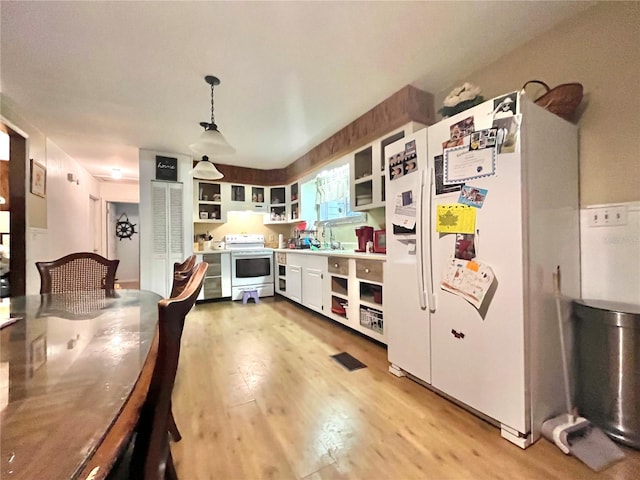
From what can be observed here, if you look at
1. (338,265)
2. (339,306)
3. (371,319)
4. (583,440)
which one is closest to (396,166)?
(338,265)

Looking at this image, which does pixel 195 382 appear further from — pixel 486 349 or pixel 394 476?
pixel 486 349

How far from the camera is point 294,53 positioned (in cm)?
199

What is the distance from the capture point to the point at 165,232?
166 inches

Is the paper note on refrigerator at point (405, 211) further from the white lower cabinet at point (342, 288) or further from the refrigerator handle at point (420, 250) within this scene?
the white lower cabinet at point (342, 288)

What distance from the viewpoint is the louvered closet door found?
414cm

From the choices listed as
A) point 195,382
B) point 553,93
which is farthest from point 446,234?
point 195,382

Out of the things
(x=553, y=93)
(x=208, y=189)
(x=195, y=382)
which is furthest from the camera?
(x=208, y=189)

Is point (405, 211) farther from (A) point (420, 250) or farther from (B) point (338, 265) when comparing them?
(B) point (338, 265)

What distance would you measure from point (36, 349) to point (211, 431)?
1.00 metres

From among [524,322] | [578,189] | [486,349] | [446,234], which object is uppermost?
[578,189]

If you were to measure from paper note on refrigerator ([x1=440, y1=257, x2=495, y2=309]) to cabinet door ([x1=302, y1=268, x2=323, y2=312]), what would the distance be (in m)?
1.98

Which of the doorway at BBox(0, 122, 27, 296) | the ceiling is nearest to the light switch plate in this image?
the ceiling

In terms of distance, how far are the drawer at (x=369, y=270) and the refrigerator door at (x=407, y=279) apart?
0.89ft

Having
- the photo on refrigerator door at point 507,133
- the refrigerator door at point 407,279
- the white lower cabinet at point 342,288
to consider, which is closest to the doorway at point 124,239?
the white lower cabinet at point 342,288
